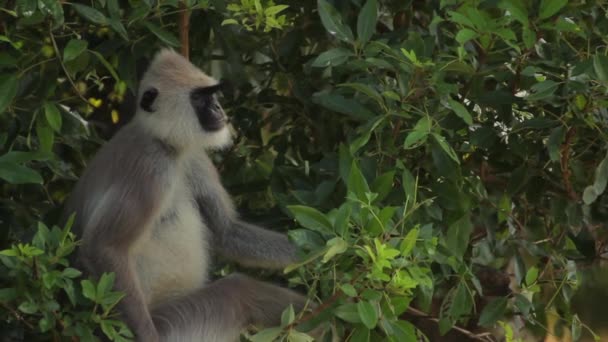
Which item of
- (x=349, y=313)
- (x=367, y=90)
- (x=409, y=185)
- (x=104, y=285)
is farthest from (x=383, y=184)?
(x=104, y=285)

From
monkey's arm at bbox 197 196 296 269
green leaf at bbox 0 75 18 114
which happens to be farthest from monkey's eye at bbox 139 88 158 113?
green leaf at bbox 0 75 18 114

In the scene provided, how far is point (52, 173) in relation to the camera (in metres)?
4.40

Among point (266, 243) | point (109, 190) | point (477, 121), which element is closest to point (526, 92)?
point (477, 121)

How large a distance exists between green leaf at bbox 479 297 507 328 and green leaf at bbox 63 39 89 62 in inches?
62.4

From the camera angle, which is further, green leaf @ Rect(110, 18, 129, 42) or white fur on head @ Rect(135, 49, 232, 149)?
white fur on head @ Rect(135, 49, 232, 149)

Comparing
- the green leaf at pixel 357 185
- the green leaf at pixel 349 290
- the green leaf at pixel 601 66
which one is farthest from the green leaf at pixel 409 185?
the green leaf at pixel 601 66

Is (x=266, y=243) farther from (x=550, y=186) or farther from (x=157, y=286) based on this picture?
(x=550, y=186)

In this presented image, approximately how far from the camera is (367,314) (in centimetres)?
326

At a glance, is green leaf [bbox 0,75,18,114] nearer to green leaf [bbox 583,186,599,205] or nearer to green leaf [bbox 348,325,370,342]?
green leaf [bbox 348,325,370,342]

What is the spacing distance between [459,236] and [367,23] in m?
0.71

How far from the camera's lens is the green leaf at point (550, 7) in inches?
148

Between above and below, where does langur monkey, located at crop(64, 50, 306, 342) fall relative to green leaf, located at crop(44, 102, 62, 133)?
below

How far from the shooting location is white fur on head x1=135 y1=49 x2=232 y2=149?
428 centimetres

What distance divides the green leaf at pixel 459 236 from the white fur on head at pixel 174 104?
2.85 feet
